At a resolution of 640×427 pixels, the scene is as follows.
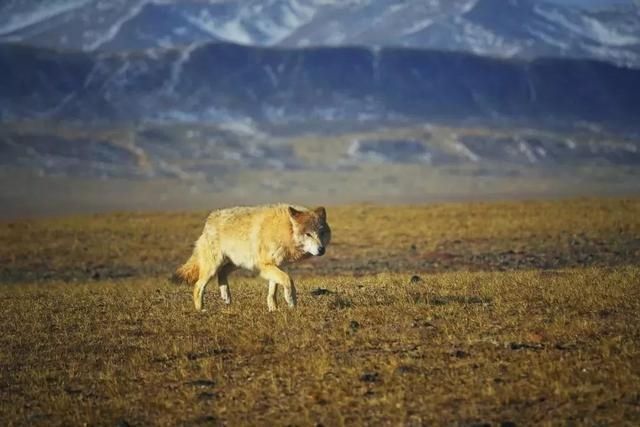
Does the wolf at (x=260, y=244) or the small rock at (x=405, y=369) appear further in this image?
the wolf at (x=260, y=244)

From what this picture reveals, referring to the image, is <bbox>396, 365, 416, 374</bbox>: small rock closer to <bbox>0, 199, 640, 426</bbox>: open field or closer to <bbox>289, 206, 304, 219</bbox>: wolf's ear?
<bbox>0, 199, 640, 426</bbox>: open field

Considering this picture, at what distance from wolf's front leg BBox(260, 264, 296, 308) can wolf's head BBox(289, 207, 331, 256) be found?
1.57ft

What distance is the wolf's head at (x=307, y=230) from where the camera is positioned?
45.3 ft

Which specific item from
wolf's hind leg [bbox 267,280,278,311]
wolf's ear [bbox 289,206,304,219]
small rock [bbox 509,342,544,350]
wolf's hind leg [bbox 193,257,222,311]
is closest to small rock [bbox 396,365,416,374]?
small rock [bbox 509,342,544,350]

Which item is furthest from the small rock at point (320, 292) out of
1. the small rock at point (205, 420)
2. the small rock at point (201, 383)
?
the small rock at point (205, 420)

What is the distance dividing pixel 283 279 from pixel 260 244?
2.57 ft

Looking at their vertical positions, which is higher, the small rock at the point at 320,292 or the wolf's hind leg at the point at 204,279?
the wolf's hind leg at the point at 204,279

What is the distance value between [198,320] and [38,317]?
2.74 meters

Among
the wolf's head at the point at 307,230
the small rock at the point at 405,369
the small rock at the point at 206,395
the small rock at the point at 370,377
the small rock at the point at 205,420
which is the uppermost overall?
the wolf's head at the point at 307,230

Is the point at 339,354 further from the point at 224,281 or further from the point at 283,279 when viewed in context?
the point at 224,281

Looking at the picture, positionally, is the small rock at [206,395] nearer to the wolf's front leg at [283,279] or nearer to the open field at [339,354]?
the open field at [339,354]

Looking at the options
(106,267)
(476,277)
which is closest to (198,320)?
(476,277)

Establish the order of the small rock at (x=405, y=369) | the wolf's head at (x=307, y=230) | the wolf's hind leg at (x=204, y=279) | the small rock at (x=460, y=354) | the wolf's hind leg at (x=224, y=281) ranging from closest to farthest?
the small rock at (x=405, y=369) < the small rock at (x=460, y=354) < the wolf's head at (x=307, y=230) < the wolf's hind leg at (x=204, y=279) < the wolf's hind leg at (x=224, y=281)

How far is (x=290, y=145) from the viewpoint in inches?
6004
